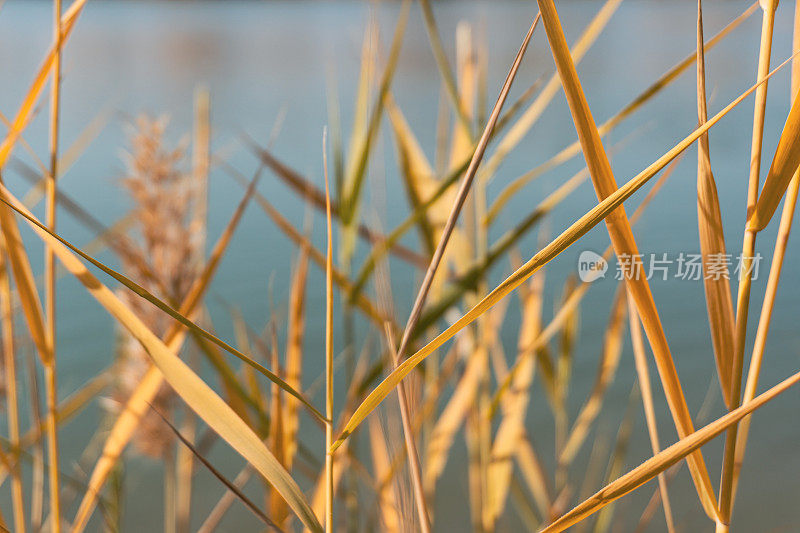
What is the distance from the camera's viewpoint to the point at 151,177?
0.46 metres

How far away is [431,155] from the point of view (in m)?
3.80

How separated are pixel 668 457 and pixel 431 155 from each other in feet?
12.1

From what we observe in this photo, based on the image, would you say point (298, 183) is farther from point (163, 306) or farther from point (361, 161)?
point (163, 306)

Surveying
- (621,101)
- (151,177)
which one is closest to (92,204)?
(151,177)

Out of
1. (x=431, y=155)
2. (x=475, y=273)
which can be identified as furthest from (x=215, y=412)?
(x=431, y=155)

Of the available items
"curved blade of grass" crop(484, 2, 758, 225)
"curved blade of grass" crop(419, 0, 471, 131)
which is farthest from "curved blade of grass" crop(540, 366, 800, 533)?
"curved blade of grass" crop(419, 0, 471, 131)

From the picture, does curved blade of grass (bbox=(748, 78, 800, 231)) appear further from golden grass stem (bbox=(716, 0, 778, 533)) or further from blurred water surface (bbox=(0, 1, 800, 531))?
blurred water surface (bbox=(0, 1, 800, 531))

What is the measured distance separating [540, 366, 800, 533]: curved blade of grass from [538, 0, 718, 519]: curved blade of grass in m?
0.02

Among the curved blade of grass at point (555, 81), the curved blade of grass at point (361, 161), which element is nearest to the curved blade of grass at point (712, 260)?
the curved blade of grass at point (555, 81)

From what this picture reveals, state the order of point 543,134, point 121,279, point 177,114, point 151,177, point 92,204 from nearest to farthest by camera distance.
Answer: point 121,279, point 151,177, point 92,204, point 543,134, point 177,114

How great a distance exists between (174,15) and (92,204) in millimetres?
9927

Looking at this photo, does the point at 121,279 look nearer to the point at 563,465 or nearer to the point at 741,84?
the point at 563,465

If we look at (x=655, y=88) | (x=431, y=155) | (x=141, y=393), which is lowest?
(x=141, y=393)

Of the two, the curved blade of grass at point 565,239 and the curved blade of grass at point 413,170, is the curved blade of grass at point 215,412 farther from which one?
the curved blade of grass at point 413,170
